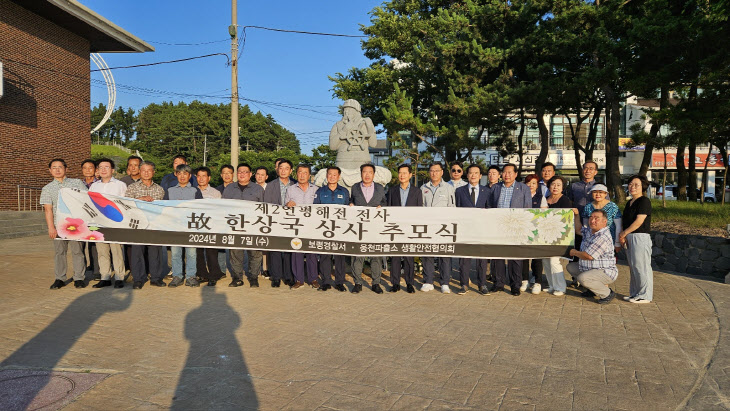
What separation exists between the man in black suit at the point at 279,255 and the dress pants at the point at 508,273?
292 centimetres

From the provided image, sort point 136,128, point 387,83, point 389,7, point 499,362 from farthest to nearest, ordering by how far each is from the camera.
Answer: point 136,128
point 389,7
point 387,83
point 499,362

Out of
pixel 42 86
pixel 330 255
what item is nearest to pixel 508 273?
pixel 330 255

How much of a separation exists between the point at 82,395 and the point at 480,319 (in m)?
3.79

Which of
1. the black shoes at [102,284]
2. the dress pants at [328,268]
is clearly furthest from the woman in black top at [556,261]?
the black shoes at [102,284]

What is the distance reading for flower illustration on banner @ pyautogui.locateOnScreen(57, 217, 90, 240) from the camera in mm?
6125

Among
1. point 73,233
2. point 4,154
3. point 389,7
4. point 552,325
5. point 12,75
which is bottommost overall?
point 552,325

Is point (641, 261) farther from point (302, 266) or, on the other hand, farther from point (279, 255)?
point (279, 255)

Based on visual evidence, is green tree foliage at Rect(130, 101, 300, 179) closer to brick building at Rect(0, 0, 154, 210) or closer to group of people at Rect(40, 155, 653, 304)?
brick building at Rect(0, 0, 154, 210)

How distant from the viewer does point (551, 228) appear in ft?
20.4

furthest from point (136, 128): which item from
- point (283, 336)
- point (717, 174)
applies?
point (283, 336)

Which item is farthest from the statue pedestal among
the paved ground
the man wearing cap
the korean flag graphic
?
the man wearing cap

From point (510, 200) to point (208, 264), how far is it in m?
4.41

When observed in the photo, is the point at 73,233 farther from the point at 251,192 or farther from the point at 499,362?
the point at 499,362

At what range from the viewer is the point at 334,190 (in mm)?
6414
